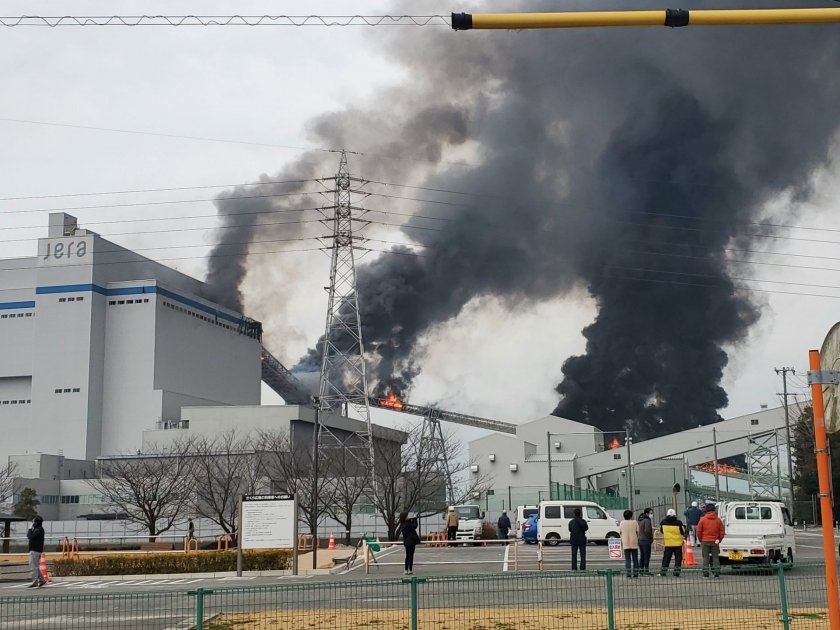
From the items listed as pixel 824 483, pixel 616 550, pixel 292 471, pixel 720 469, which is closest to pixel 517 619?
pixel 824 483

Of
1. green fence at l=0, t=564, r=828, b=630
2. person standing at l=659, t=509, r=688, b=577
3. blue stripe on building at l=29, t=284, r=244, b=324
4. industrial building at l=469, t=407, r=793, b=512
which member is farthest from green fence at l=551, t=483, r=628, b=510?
blue stripe on building at l=29, t=284, r=244, b=324

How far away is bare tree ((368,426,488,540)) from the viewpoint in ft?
186

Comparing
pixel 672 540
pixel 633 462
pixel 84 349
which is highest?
pixel 84 349

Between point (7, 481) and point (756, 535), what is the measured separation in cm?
6864

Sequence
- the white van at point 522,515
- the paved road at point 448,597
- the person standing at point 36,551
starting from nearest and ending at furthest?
1. the paved road at point 448,597
2. the person standing at point 36,551
3. the white van at point 522,515

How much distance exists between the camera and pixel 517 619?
13922 mm

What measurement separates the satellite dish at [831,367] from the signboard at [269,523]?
65.8 ft

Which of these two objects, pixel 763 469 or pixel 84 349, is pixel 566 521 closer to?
pixel 763 469

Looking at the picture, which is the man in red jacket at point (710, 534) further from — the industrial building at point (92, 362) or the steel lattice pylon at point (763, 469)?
the industrial building at point (92, 362)

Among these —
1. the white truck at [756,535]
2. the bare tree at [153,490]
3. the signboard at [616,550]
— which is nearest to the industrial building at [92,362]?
the bare tree at [153,490]

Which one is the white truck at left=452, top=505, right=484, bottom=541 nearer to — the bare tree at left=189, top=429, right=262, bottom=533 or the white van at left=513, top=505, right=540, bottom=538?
the white van at left=513, top=505, right=540, bottom=538

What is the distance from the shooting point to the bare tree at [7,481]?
77938mm

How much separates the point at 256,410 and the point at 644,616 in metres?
75.5

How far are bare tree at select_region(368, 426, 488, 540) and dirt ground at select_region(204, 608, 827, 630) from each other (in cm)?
3950
